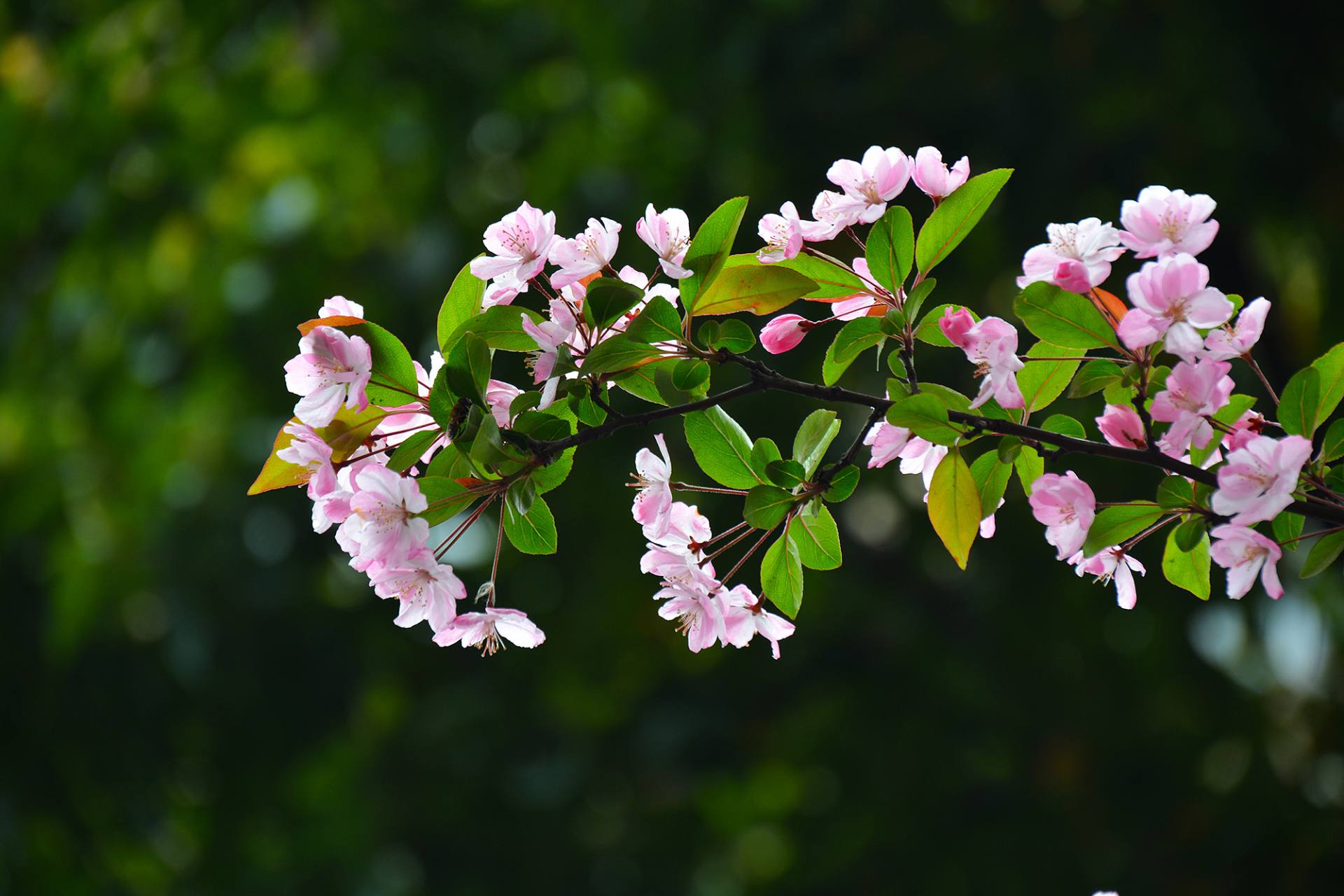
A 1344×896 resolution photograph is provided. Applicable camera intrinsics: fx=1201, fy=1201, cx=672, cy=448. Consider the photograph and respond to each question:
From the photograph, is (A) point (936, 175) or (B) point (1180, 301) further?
(A) point (936, 175)

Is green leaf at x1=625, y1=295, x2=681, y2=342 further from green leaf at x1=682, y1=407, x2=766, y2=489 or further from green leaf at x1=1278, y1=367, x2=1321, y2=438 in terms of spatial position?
green leaf at x1=1278, y1=367, x2=1321, y2=438

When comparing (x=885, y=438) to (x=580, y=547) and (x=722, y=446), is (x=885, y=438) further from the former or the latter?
(x=580, y=547)

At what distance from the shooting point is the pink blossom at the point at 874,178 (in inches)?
26.8

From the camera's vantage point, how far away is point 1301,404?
63 centimetres

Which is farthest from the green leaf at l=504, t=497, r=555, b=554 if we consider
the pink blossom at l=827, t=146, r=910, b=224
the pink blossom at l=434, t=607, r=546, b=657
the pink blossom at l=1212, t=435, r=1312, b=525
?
the pink blossom at l=1212, t=435, r=1312, b=525

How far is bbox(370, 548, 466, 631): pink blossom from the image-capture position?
64 centimetres

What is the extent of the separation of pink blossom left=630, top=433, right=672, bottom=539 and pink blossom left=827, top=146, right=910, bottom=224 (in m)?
0.18

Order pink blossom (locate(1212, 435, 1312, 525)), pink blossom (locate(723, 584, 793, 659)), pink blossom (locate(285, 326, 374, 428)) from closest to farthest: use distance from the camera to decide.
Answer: pink blossom (locate(1212, 435, 1312, 525))
pink blossom (locate(285, 326, 374, 428))
pink blossom (locate(723, 584, 793, 659))

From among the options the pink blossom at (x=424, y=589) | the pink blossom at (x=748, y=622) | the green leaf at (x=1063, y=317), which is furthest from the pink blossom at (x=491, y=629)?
the green leaf at (x=1063, y=317)

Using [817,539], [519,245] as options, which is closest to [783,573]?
[817,539]

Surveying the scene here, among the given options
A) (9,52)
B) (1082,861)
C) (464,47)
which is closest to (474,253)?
(464,47)

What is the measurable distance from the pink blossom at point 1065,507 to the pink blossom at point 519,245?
11.4 inches

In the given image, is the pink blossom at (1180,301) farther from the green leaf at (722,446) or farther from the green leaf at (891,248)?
the green leaf at (722,446)

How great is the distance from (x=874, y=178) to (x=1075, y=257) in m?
0.12
